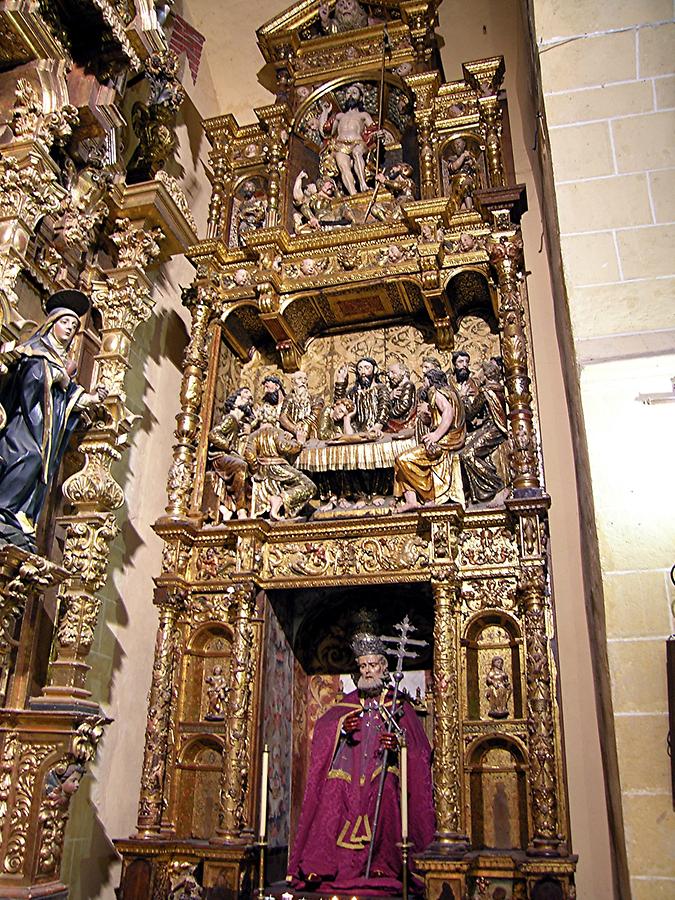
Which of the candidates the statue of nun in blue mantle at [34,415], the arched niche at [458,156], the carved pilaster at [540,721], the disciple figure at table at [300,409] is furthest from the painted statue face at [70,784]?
the arched niche at [458,156]

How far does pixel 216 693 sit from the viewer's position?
696 cm

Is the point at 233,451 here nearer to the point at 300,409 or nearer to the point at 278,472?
the point at 278,472

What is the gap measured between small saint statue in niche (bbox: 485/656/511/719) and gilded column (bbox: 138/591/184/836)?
2.62m

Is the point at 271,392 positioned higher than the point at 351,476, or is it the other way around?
the point at 271,392

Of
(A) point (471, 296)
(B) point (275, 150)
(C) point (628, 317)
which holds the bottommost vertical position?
(C) point (628, 317)

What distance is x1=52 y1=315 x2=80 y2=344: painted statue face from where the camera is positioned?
617 cm

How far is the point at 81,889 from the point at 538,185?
800cm

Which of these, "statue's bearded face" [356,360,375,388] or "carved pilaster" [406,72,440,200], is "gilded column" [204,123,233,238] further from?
"statue's bearded face" [356,360,375,388]

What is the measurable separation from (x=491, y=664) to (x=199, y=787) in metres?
2.60

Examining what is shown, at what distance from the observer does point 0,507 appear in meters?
5.50

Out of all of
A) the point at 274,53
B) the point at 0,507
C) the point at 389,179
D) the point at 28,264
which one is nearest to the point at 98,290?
the point at 28,264

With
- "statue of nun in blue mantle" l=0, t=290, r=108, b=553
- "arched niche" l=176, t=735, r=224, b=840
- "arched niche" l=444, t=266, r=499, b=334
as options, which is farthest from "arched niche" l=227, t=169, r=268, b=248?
"arched niche" l=176, t=735, r=224, b=840

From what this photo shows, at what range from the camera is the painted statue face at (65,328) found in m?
6.17

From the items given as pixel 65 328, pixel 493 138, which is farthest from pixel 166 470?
pixel 493 138
